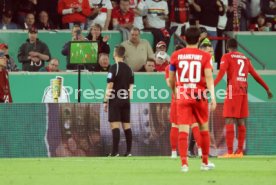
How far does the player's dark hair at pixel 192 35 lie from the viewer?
54.7 feet

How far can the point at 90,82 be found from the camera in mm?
26609

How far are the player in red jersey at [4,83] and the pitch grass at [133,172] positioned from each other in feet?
14.9

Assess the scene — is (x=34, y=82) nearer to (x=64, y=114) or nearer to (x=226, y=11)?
(x=64, y=114)

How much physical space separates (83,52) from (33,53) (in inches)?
105

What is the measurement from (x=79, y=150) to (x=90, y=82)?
8.40 ft

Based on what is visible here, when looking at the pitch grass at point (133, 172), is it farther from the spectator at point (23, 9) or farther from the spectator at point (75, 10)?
the spectator at point (23, 9)

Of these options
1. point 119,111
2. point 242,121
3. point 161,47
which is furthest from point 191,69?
point 161,47

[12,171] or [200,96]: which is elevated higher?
[200,96]

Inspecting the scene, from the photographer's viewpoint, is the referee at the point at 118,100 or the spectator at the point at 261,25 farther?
the spectator at the point at 261,25

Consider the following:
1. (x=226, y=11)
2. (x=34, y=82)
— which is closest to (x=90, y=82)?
(x=34, y=82)

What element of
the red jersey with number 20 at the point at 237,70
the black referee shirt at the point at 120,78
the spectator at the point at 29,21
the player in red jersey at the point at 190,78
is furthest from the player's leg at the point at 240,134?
the spectator at the point at 29,21

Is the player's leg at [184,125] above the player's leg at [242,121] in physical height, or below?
above

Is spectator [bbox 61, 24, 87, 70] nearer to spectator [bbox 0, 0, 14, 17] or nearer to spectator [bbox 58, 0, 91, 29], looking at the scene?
spectator [bbox 58, 0, 91, 29]

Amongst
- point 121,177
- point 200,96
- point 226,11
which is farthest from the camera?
point 226,11
